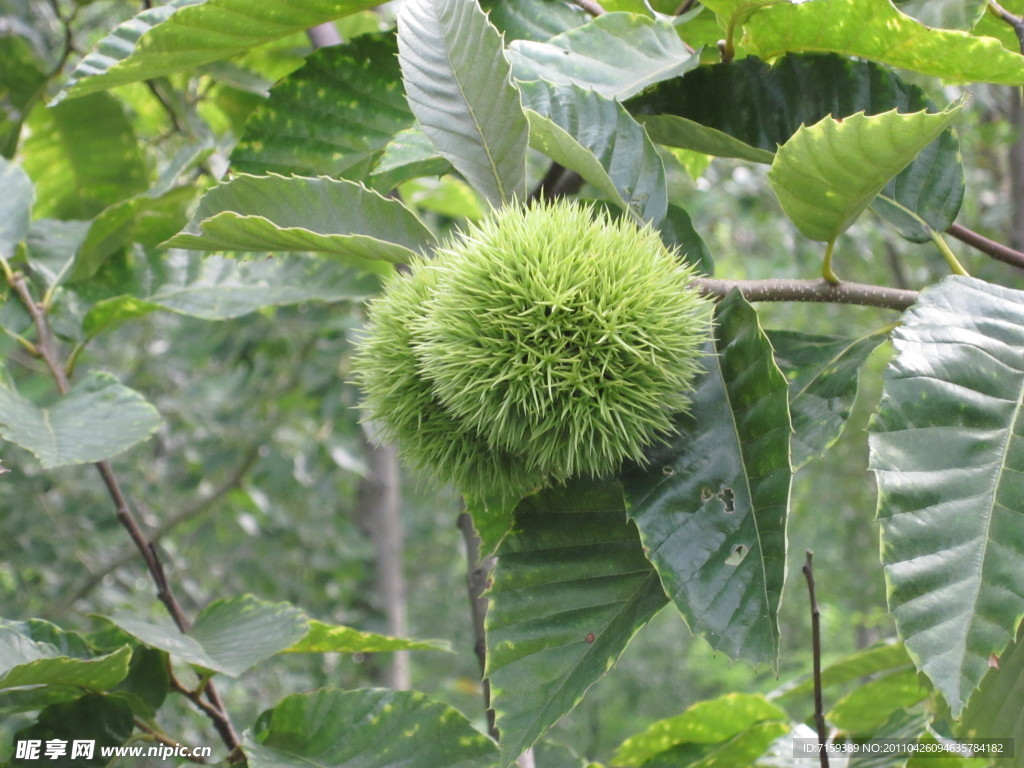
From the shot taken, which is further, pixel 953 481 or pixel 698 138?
pixel 698 138

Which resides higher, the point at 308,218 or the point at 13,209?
the point at 308,218

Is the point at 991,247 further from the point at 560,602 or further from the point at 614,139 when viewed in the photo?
the point at 560,602

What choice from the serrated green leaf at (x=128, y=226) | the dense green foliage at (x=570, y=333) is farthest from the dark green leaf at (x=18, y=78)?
the serrated green leaf at (x=128, y=226)

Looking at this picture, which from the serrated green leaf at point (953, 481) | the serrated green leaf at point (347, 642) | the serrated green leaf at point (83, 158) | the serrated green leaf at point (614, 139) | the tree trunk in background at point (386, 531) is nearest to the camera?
the serrated green leaf at point (953, 481)

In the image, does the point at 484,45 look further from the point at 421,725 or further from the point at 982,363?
the point at 421,725

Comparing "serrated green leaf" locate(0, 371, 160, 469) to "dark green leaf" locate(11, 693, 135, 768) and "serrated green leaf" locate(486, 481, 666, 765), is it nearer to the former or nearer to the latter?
"dark green leaf" locate(11, 693, 135, 768)

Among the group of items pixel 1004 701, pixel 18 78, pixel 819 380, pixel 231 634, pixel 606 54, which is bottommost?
pixel 231 634

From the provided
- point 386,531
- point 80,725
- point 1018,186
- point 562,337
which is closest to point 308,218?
point 562,337

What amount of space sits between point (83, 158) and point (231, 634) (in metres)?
0.87

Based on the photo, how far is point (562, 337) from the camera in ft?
2.02

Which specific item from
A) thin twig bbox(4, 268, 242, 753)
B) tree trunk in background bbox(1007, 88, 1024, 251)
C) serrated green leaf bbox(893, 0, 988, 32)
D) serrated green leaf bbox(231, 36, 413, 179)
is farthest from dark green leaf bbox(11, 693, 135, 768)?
tree trunk in background bbox(1007, 88, 1024, 251)

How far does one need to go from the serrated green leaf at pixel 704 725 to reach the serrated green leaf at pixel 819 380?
57 cm

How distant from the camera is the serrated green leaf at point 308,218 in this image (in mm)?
676

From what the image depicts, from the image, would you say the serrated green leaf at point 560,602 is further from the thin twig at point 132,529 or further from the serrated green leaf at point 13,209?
the serrated green leaf at point 13,209
